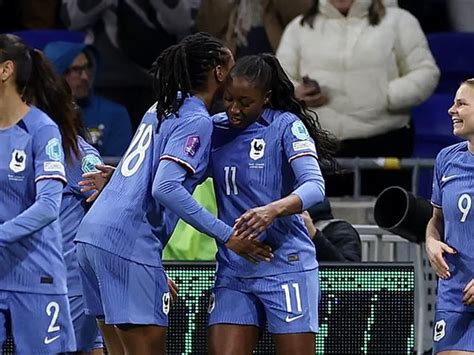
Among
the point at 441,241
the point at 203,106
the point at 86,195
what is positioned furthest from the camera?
the point at 86,195

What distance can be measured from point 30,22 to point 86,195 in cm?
459

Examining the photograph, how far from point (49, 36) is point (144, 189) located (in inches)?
199

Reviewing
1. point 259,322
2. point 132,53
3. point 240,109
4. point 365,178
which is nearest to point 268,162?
point 240,109

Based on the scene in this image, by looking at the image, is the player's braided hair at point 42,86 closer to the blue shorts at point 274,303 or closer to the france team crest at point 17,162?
the france team crest at point 17,162

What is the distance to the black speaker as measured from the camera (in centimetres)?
826

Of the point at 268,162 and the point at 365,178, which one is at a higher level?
the point at 268,162

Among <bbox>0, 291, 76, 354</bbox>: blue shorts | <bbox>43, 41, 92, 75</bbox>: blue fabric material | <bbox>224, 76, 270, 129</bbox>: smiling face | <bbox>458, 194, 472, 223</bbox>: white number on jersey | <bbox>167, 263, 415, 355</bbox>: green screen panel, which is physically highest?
<bbox>224, 76, 270, 129</bbox>: smiling face

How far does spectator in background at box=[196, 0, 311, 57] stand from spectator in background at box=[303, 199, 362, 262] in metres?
2.33

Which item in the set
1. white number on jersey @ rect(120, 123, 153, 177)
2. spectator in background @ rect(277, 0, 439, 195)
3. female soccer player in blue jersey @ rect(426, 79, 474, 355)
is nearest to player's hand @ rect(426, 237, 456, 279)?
female soccer player in blue jersey @ rect(426, 79, 474, 355)

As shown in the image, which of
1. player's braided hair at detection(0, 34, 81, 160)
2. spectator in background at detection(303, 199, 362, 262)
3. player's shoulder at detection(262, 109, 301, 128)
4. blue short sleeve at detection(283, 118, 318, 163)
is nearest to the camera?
blue short sleeve at detection(283, 118, 318, 163)

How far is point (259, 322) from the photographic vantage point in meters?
6.93

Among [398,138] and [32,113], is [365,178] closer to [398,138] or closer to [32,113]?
[398,138]

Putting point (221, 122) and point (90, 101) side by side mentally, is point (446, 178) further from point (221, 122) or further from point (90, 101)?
point (90, 101)

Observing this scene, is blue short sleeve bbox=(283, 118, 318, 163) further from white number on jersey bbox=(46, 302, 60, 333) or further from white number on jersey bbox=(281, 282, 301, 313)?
white number on jersey bbox=(46, 302, 60, 333)
